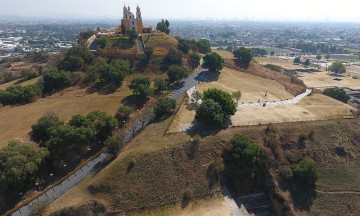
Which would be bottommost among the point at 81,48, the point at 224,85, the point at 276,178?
the point at 276,178

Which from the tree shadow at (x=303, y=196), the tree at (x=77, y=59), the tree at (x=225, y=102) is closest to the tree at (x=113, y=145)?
the tree at (x=225, y=102)

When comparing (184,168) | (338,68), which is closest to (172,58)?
(184,168)

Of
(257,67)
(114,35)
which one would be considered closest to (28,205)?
(114,35)

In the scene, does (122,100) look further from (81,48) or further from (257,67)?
(257,67)

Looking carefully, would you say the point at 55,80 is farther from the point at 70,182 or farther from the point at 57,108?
the point at 70,182

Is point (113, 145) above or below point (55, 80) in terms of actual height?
below

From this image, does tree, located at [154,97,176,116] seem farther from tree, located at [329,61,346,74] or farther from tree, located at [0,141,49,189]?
tree, located at [329,61,346,74]
